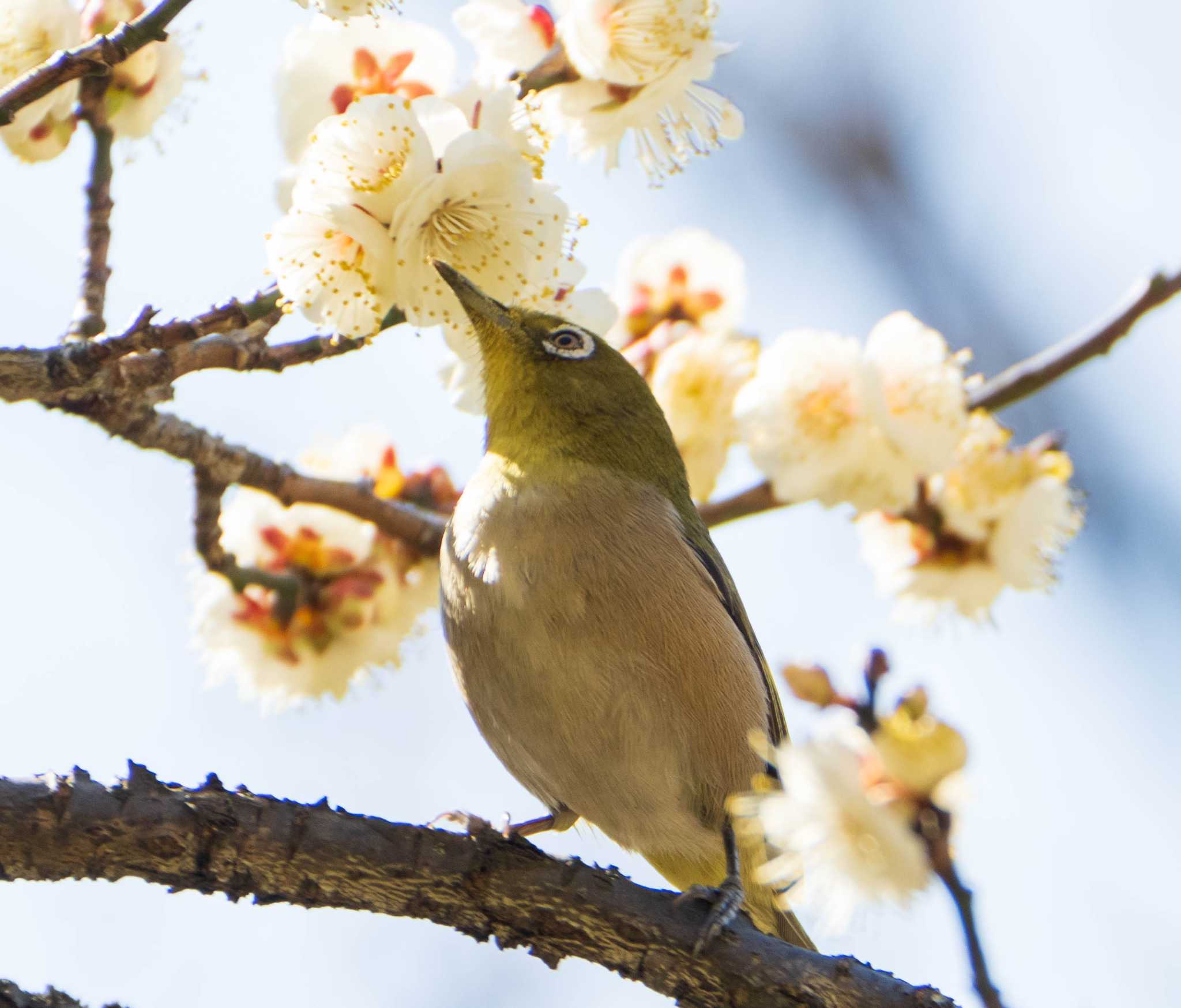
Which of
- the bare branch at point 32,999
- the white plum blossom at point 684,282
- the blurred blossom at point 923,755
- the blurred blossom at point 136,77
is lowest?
the bare branch at point 32,999

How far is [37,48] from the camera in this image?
3.43 meters

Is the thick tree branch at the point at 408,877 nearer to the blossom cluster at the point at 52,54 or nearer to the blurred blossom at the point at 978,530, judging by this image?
the blossom cluster at the point at 52,54

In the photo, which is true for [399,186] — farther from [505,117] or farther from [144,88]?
[144,88]

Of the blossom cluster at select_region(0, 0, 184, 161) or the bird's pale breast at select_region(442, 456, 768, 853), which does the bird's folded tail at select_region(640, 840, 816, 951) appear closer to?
the bird's pale breast at select_region(442, 456, 768, 853)

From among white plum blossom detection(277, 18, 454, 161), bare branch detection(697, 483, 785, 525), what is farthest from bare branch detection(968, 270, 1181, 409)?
white plum blossom detection(277, 18, 454, 161)

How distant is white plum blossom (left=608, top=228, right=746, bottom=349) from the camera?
5055 mm

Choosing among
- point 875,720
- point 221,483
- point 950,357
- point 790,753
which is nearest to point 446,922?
point 790,753

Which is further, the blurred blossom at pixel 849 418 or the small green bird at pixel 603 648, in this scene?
the blurred blossom at pixel 849 418

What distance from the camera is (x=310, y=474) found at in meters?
4.67

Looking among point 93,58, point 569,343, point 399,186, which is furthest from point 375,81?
point 569,343

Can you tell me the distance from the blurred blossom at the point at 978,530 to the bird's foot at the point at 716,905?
1.74 m

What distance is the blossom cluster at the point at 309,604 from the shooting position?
178 inches

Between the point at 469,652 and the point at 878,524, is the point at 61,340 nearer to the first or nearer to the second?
the point at 469,652

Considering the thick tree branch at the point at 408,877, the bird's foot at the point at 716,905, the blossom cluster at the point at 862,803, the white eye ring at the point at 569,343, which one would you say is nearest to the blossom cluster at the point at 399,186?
the white eye ring at the point at 569,343
